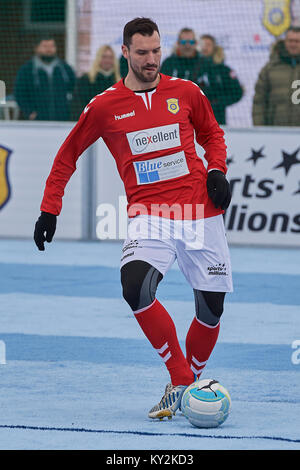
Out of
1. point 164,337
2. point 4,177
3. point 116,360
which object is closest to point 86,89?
point 4,177

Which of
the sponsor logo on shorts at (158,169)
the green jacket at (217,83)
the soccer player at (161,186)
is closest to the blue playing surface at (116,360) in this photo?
the soccer player at (161,186)

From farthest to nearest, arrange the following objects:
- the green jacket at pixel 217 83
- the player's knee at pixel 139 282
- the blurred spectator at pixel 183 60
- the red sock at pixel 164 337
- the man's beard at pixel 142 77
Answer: the green jacket at pixel 217 83
the blurred spectator at pixel 183 60
the man's beard at pixel 142 77
the red sock at pixel 164 337
the player's knee at pixel 139 282

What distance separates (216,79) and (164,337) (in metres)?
7.96

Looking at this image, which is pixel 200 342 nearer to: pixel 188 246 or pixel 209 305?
pixel 209 305

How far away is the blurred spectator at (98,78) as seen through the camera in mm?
13109

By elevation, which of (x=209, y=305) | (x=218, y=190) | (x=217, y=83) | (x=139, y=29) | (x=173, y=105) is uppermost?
(x=139, y=29)

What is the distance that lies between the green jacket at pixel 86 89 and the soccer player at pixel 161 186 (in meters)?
7.68

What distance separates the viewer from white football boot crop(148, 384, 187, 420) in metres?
5.20

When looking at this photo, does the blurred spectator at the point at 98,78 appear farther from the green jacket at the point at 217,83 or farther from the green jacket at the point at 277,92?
the green jacket at the point at 277,92

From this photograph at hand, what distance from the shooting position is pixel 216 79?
12.8 m

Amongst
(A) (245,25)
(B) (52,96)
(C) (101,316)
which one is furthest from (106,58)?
(C) (101,316)

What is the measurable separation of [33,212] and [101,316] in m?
4.63

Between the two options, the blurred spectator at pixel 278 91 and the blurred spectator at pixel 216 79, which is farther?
the blurred spectator at pixel 216 79
